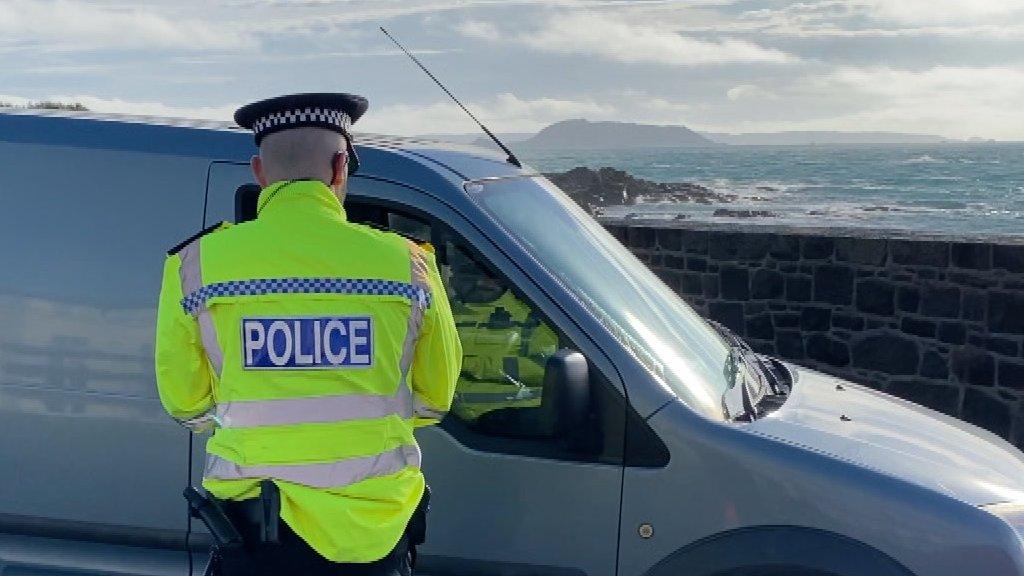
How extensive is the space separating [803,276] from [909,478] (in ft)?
20.2

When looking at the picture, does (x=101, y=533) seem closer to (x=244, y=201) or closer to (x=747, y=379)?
(x=244, y=201)

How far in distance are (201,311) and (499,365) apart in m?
1.07

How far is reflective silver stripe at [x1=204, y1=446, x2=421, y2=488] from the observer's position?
266 centimetres

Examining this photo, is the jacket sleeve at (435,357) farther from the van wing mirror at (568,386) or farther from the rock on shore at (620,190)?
the rock on shore at (620,190)

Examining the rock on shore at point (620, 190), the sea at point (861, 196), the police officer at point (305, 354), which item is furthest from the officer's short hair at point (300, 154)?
the sea at point (861, 196)

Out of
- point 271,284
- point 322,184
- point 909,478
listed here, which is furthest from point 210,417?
point 909,478

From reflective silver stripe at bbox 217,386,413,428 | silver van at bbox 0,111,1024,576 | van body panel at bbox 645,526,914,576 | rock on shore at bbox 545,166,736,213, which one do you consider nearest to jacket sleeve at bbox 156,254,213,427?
reflective silver stripe at bbox 217,386,413,428

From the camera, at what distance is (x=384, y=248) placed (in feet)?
8.87

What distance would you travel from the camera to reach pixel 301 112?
8.99 ft

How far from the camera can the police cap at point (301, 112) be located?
274 cm

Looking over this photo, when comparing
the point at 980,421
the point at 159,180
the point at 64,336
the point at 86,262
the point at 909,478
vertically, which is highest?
the point at 159,180

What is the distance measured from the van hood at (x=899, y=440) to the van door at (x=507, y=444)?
1.58 feet

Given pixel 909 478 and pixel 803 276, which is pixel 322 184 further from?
pixel 803 276

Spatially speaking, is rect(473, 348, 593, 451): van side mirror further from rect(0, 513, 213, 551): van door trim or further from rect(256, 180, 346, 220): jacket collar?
rect(0, 513, 213, 551): van door trim
